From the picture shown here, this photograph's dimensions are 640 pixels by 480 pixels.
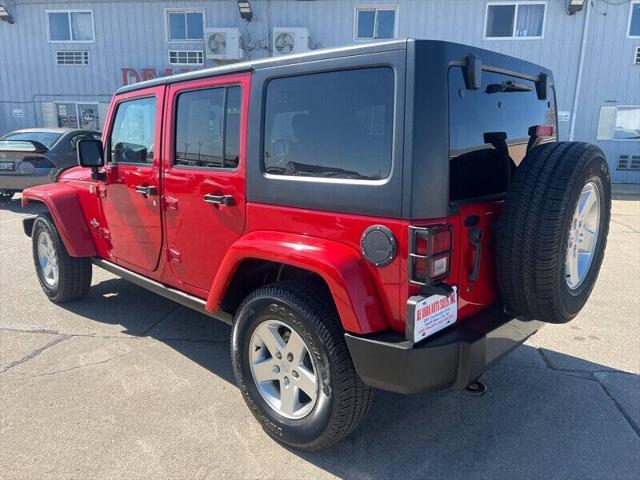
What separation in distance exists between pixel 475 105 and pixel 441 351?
3.78 feet

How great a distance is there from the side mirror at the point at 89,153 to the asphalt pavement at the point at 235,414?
1.40 m

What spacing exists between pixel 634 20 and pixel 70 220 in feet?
52.6

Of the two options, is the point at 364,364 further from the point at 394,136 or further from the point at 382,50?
the point at 382,50

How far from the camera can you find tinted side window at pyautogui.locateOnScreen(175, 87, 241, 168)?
8.86ft

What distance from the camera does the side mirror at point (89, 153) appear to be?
12.1 feet

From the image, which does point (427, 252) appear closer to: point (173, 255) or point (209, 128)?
point (209, 128)

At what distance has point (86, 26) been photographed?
52.6ft

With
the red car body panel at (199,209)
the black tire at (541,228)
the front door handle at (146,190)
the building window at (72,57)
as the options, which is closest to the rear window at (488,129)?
the black tire at (541,228)

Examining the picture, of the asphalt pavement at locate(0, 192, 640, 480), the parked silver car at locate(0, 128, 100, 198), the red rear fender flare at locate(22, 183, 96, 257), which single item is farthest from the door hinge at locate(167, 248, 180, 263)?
the parked silver car at locate(0, 128, 100, 198)

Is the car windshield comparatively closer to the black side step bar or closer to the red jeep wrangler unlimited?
the black side step bar

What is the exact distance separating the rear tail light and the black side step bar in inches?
52.7

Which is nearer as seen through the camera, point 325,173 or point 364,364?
point 364,364

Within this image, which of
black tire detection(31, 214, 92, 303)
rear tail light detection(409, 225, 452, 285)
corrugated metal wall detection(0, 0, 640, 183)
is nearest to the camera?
rear tail light detection(409, 225, 452, 285)

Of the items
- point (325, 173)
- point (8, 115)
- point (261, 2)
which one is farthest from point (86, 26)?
point (325, 173)
